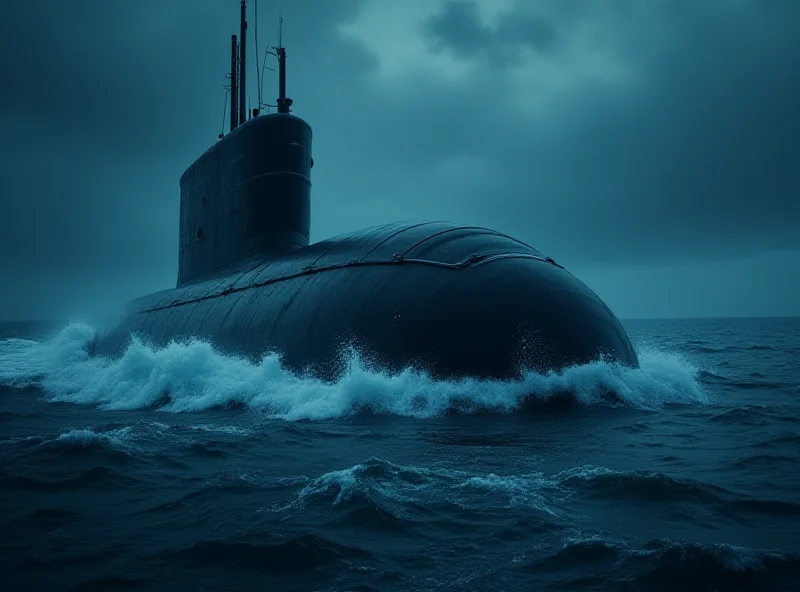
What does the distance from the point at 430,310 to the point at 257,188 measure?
28.8 feet

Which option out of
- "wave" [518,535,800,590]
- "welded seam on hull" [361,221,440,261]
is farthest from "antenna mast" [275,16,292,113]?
"wave" [518,535,800,590]

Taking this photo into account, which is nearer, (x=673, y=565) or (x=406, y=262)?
(x=673, y=565)

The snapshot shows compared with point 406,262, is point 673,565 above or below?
below

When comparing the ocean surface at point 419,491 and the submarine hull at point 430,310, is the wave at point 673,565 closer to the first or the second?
the ocean surface at point 419,491

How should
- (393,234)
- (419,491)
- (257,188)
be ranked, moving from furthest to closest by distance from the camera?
(257,188), (393,234), (419,491)

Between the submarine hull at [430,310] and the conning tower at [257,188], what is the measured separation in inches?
124

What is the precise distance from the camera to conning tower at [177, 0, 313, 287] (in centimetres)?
1695

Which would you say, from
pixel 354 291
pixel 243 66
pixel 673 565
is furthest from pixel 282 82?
pixel 673 565

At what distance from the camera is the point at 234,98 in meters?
22.3

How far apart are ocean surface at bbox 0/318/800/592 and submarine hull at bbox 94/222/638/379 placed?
41 cm

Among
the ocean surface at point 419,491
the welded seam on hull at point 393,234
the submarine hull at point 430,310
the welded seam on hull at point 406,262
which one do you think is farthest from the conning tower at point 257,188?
the ocean surface at point 419,491

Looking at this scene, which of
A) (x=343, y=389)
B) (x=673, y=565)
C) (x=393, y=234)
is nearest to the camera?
(x=673, y=565)

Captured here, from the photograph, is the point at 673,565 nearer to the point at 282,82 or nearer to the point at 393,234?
the point at 393,234

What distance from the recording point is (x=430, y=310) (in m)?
10.1
